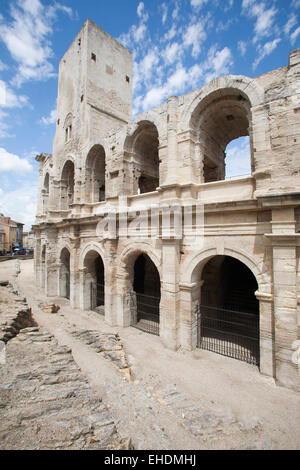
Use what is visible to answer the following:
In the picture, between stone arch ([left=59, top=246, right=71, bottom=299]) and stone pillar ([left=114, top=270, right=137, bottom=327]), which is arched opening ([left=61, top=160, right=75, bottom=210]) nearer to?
stone arch ([left=59, top=246, right=71, bottom=299])

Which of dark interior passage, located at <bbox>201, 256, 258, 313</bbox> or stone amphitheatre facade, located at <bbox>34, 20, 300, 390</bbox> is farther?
dark interior passage, located at <bbox>201, 256, 258, 313</bbox>

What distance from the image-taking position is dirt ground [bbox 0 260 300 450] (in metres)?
4.33

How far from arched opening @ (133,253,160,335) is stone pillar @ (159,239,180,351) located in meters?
1.53

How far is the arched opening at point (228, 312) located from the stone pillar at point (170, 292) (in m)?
1.16

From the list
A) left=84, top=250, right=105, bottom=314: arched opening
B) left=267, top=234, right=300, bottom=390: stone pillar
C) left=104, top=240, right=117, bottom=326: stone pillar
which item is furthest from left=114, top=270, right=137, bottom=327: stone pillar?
left=267, top=234, right=300, bottom=390: stone pillar

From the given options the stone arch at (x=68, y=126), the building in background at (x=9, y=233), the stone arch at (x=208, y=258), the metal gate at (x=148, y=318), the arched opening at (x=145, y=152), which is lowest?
the metal gate at (x=148, y=318)

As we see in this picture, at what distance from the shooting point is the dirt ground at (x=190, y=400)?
433 centimetres

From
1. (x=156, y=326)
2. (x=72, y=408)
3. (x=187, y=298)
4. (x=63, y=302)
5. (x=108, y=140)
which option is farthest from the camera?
(x=63, y=302)

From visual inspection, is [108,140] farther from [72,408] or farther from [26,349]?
[72,408]

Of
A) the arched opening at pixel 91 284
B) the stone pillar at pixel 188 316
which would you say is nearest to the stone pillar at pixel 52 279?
the arched opening at pixel 91 284

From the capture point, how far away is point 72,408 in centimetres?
414

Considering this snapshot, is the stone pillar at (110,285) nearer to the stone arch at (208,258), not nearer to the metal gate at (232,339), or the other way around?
the stone arch at (208,258)

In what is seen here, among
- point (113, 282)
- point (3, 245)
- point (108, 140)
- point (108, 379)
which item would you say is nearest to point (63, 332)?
point (113, 282)

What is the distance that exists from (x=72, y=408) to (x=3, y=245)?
49.3 meters
